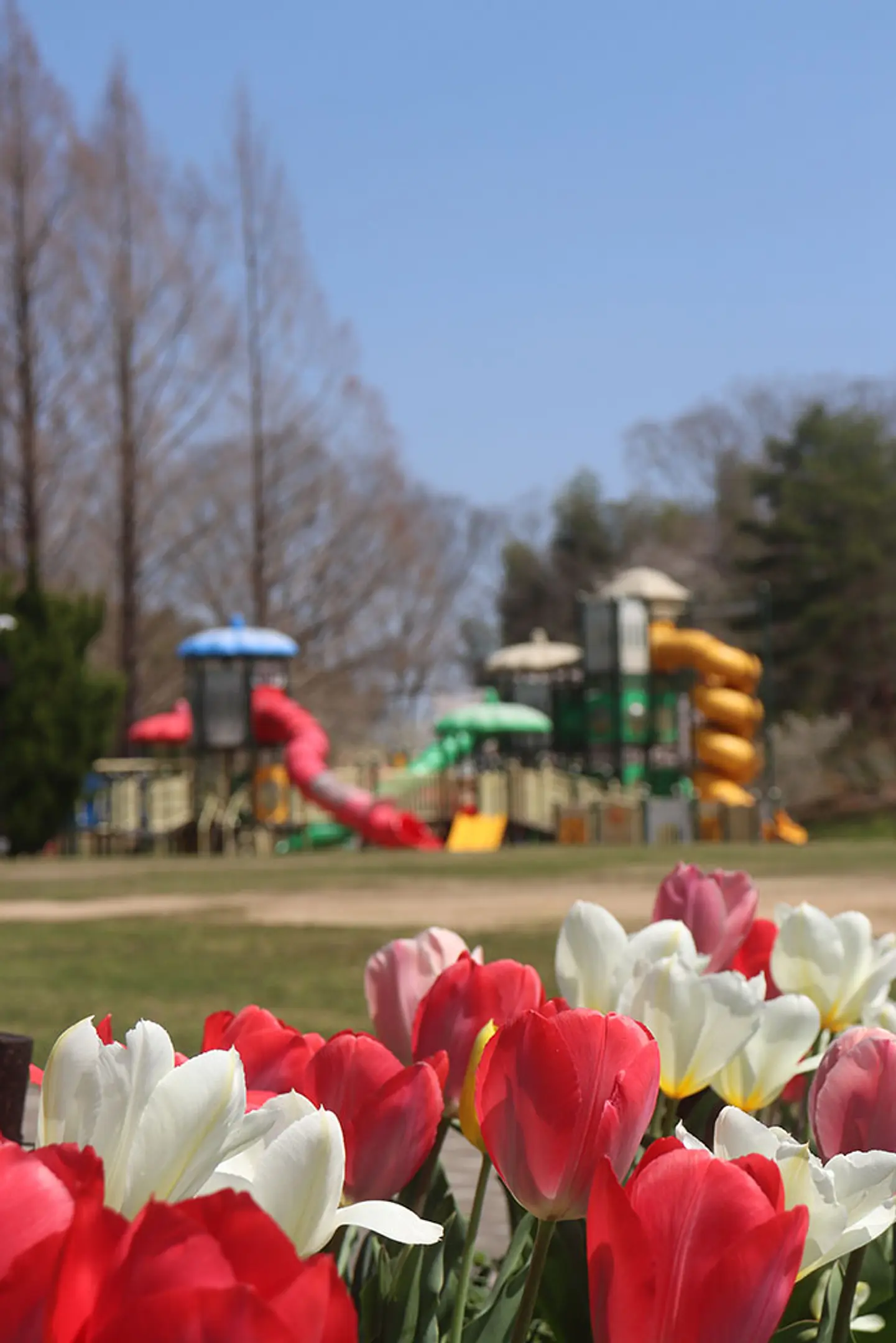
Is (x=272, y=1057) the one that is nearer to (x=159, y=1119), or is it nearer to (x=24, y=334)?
(x=159, y=1119)

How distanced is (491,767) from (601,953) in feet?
98.4

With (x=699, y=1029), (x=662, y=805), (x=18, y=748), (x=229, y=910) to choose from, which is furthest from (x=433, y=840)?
(x=699, y=1029)

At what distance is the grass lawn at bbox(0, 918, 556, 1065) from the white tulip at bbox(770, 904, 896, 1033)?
4145 mm

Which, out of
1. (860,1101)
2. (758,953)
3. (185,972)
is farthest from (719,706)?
(860,1101)

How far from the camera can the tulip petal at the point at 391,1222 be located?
812 millimetres

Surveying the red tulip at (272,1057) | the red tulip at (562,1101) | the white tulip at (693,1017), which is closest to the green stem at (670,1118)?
the white tulip at (693,1017)

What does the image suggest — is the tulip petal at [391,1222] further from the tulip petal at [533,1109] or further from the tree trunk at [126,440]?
the tree trunk at [126,440]

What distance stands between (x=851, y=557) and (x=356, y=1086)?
41513mm

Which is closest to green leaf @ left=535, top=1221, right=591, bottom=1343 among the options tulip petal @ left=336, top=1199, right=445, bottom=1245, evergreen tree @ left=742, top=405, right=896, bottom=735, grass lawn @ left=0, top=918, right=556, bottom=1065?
tulip petal @ left=336, top=1199, right=445, bottom=1245

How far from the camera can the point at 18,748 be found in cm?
2333

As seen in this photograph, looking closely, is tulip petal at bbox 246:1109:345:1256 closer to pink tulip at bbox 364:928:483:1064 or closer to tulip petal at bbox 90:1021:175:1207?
tulip petal at bbox 90:1021:175:1207

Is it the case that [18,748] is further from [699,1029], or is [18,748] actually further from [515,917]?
[699,1029]

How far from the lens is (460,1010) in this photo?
134cm

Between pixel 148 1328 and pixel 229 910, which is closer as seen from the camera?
pixel 148 1328
